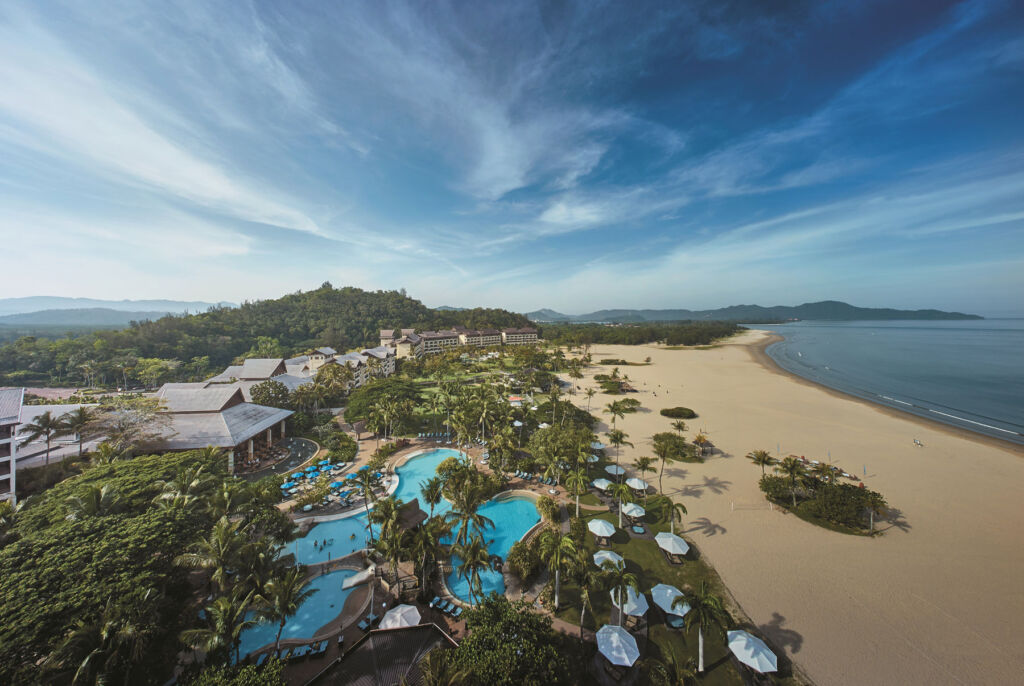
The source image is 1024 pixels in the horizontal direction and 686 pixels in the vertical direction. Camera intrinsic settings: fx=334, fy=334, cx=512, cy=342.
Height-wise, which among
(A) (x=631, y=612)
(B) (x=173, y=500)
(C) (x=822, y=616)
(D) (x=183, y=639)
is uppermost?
(B) (x=173, y=500)

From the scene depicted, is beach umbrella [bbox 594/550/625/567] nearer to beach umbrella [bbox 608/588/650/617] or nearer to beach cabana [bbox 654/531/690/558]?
beach umbrella [bbox 608/588/650/617]

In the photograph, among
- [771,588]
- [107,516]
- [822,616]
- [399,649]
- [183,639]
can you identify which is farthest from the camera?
[771,588]

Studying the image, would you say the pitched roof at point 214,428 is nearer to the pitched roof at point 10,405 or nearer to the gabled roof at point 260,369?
the pitched roof at point 10,405

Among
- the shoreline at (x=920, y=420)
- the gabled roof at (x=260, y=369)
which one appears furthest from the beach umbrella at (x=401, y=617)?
the shoreline at (x=920, y=420)

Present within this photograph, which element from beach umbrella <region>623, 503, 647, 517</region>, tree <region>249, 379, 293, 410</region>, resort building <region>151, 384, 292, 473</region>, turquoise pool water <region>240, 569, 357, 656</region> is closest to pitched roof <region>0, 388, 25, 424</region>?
resort building <region>151, 384, 292, 473</region>

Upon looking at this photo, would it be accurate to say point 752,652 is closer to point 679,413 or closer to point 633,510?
point 633,510

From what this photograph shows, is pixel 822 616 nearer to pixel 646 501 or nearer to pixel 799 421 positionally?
pixel 646 501

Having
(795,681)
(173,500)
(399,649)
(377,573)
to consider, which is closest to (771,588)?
(795,681)
